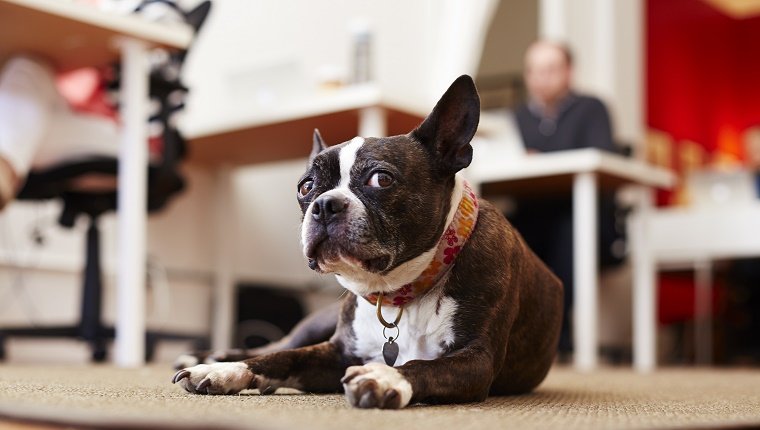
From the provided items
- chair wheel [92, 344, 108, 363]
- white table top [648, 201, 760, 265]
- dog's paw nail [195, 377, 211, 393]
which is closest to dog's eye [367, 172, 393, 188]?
dog's paw nail [195, 377, 211, 393]

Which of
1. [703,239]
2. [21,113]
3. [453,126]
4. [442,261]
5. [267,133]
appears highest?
[267,133]

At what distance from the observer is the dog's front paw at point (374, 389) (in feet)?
3.85

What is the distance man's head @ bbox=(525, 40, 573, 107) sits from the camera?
4.38 metres

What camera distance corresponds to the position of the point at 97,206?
309cm

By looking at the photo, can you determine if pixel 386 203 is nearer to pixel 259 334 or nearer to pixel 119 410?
pixel 119 410

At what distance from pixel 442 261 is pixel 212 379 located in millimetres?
387

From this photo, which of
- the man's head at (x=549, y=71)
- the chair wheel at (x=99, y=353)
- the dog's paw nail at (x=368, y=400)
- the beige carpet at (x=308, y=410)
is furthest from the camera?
the man's head at (x=549, y=71)

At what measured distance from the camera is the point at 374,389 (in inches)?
46.1

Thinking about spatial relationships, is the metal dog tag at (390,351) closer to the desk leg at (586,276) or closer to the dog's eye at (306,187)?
the dog's eye at (306,187)

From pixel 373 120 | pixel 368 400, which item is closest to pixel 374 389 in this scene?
pixel 368 400

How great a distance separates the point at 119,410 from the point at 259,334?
321 cm

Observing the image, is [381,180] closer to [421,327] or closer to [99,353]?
[421,327]

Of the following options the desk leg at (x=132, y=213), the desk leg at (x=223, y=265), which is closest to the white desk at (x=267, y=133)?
the desk leg at (x=223, y=265)

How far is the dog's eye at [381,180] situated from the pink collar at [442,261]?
0.12 metres
